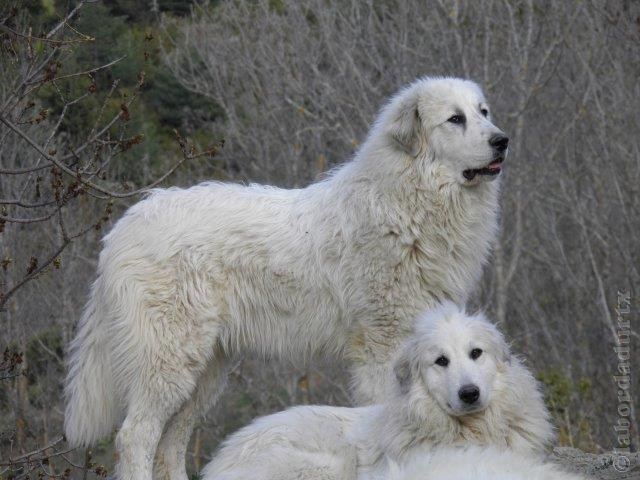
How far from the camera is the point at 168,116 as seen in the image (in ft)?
68.5

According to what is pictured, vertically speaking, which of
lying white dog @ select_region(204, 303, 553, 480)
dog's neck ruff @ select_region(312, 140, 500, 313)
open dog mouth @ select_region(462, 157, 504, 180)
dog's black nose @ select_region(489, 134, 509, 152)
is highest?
dog's black nose @ select_region(489, 134, 509, 152)

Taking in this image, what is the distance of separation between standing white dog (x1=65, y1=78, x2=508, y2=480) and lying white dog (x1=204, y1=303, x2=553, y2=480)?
2.65ft

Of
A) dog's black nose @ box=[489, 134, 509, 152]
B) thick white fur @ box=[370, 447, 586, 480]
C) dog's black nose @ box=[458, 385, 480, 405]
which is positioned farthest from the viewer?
dog's black nose @ box=[489, 134, 509, 152]

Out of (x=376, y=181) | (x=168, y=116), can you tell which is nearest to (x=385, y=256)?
(x=376, y=181)

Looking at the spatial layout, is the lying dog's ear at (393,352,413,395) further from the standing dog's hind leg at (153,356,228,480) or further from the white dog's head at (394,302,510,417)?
the standing dog's hind leg at (153,356,228,480)

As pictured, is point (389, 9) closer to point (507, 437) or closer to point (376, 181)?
point (376, 181)

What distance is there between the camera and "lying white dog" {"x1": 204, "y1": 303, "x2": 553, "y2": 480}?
5594 mm

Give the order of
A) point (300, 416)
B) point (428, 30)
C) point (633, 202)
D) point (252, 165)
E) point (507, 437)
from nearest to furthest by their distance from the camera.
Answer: point (507, 437), point (300, 416), point (428, 30), point (633, 202), point (252, 165)

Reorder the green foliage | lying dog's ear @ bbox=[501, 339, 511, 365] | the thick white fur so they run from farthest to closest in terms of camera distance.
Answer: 1. the green foliage
2. lying dog's ear @ bbox=[501, 339, 511, 365]
3. the thick white fur

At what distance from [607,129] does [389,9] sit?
4.10 meters

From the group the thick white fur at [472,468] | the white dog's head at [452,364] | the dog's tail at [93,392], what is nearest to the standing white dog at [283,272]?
the dog's tail at [93,392]

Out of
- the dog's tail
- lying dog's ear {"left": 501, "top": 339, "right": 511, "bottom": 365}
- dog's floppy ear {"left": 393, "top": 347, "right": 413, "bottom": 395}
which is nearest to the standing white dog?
the dog's tail

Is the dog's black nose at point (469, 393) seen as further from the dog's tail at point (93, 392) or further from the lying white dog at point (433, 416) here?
the dog's tail at point (93, 392)

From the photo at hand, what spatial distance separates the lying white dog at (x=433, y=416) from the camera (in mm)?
5594
